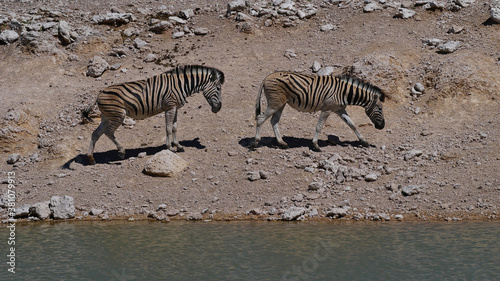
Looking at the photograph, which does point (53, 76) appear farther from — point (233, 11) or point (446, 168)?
point (446, 168)

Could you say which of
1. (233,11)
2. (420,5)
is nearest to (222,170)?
(233,11)

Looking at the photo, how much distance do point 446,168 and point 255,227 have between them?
608 centimetres

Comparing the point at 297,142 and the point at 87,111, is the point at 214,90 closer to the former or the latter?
the point at 297,142

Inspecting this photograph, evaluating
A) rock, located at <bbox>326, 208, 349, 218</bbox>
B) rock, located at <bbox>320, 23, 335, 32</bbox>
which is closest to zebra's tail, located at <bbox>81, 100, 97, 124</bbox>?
rock, located at <bbox>326, 208, 349, 218</bbox>

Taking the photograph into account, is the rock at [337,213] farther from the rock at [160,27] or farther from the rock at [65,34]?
the rock at [65,34]

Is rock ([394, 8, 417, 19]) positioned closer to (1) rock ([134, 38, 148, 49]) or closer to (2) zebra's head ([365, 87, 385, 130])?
(2) zebra's head ([365, 87, 385, 130])

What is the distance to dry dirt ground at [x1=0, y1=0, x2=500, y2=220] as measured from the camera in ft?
50.2

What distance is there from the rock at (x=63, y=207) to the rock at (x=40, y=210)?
14 cm

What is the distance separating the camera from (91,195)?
52.2 feet

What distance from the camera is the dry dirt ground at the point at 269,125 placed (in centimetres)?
1531

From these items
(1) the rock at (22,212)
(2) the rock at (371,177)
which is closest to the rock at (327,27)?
(2) the rock at (371,177)

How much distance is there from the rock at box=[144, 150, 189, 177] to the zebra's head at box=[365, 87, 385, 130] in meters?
6.14

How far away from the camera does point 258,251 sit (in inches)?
454

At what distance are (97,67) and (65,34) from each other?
3.35m
